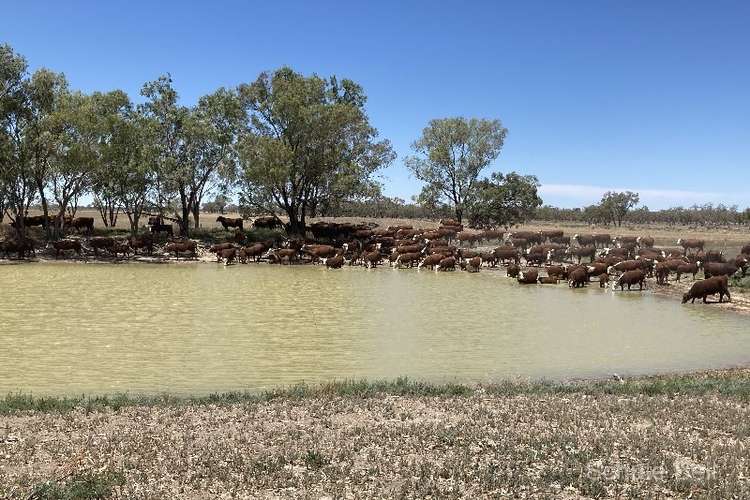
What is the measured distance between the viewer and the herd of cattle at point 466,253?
28812mm

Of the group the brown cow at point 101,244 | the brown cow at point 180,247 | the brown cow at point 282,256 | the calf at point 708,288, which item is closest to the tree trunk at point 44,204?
the brown cow at point 101,244

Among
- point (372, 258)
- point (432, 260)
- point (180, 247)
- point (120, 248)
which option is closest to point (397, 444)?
point (432, 260)

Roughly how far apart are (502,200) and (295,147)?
21635 millimetres

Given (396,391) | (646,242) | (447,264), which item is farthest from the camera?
(646,242)

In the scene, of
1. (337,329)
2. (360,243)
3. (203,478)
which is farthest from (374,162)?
(203,478)

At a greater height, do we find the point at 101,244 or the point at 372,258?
the point at 101,244

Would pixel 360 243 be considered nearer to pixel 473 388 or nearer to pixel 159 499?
pixel 473 388

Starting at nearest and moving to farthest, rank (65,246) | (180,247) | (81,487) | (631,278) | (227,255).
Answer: (81,487), (631,278), (65,246), (227,255), (180,247)

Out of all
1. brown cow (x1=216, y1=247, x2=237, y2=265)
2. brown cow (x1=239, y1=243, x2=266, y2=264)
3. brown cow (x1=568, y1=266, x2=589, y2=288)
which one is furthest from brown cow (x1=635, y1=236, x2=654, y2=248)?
brown cow (x1=216, y1=247, x2=237, y2=265)

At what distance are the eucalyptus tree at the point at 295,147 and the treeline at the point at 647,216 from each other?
56.2 meters

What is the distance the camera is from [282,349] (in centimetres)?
1405

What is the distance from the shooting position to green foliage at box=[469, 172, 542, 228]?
5625 cm

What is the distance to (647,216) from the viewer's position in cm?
11988

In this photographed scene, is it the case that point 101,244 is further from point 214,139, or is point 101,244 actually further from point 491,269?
point 491,269
